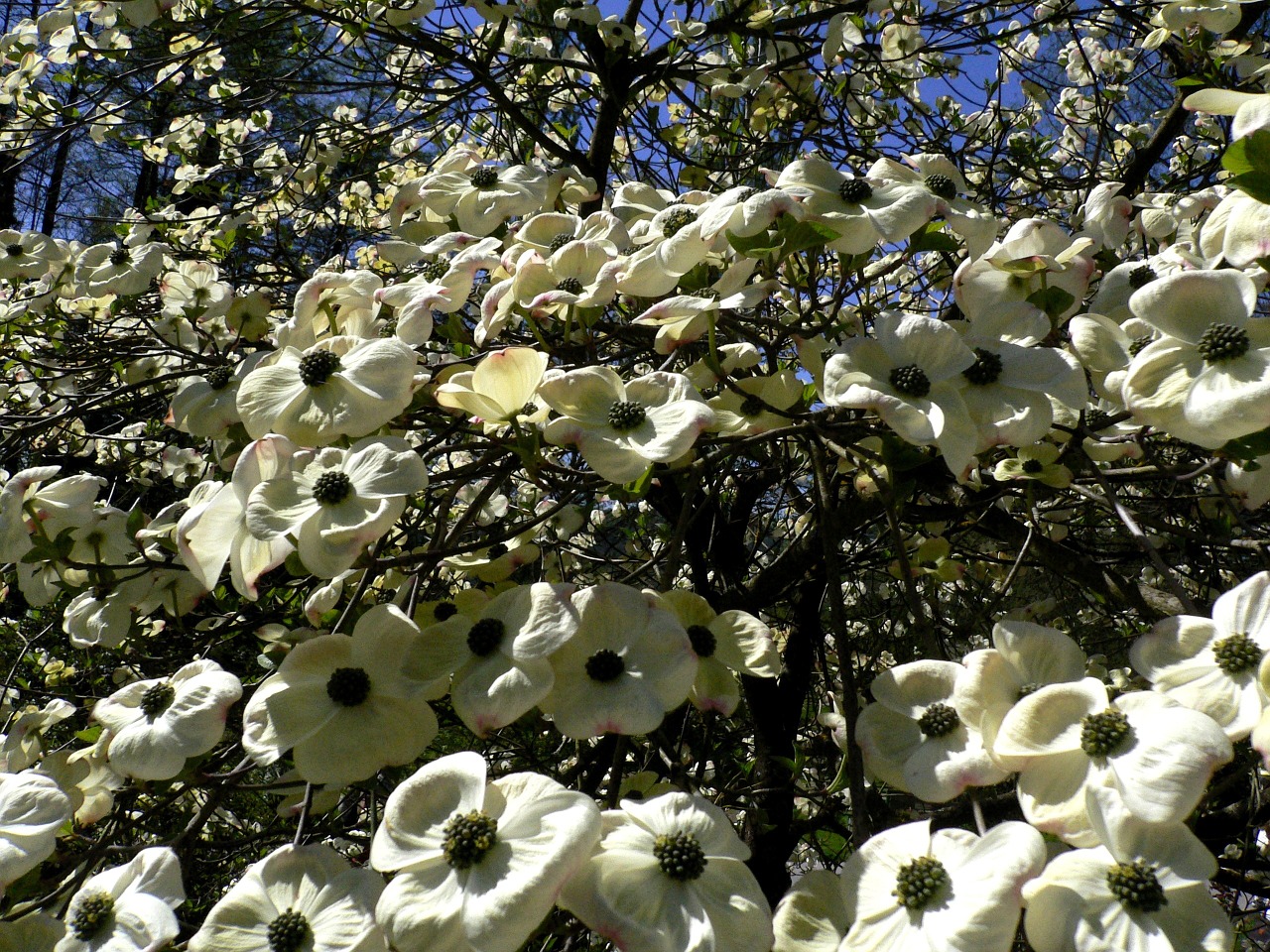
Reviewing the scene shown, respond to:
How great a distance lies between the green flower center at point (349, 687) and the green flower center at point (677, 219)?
0.58m

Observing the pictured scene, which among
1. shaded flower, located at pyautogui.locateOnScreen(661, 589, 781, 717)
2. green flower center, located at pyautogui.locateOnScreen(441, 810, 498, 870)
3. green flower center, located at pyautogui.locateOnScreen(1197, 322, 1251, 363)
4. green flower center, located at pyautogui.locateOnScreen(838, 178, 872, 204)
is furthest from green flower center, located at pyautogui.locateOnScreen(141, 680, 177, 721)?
→ green flower center, located at pyautogui.locateOnScreen(1197, 322, 1251, 363)

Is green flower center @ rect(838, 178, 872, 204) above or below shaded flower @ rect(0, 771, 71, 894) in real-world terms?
above

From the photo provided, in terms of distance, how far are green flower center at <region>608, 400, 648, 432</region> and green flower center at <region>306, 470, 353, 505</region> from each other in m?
0.23

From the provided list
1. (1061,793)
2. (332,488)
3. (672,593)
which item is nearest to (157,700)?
(332,488)

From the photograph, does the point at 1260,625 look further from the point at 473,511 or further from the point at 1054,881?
the point at 473,511

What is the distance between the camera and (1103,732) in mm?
630

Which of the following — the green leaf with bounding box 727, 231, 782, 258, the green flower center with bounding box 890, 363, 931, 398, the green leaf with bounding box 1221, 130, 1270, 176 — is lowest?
the green flower center with bounding box 890, 363, 931, 398

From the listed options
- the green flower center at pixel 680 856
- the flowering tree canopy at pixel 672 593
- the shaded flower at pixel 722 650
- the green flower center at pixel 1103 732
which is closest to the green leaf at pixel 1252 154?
the flowering tree canopy at pixel 672 593

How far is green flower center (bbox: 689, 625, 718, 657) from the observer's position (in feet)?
3.00

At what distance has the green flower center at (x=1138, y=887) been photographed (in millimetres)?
565

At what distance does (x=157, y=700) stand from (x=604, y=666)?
422 mm

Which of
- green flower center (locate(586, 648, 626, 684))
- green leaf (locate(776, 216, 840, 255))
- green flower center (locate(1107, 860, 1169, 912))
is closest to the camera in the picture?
green flower center (locate(1107, 860, 1169, 912))

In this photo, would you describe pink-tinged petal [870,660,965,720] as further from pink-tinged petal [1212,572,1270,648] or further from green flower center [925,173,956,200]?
green flower center [925,173,956,200]

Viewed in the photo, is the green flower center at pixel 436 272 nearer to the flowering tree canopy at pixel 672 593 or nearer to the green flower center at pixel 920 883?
the flowering tree canopy at pixel 672 593
